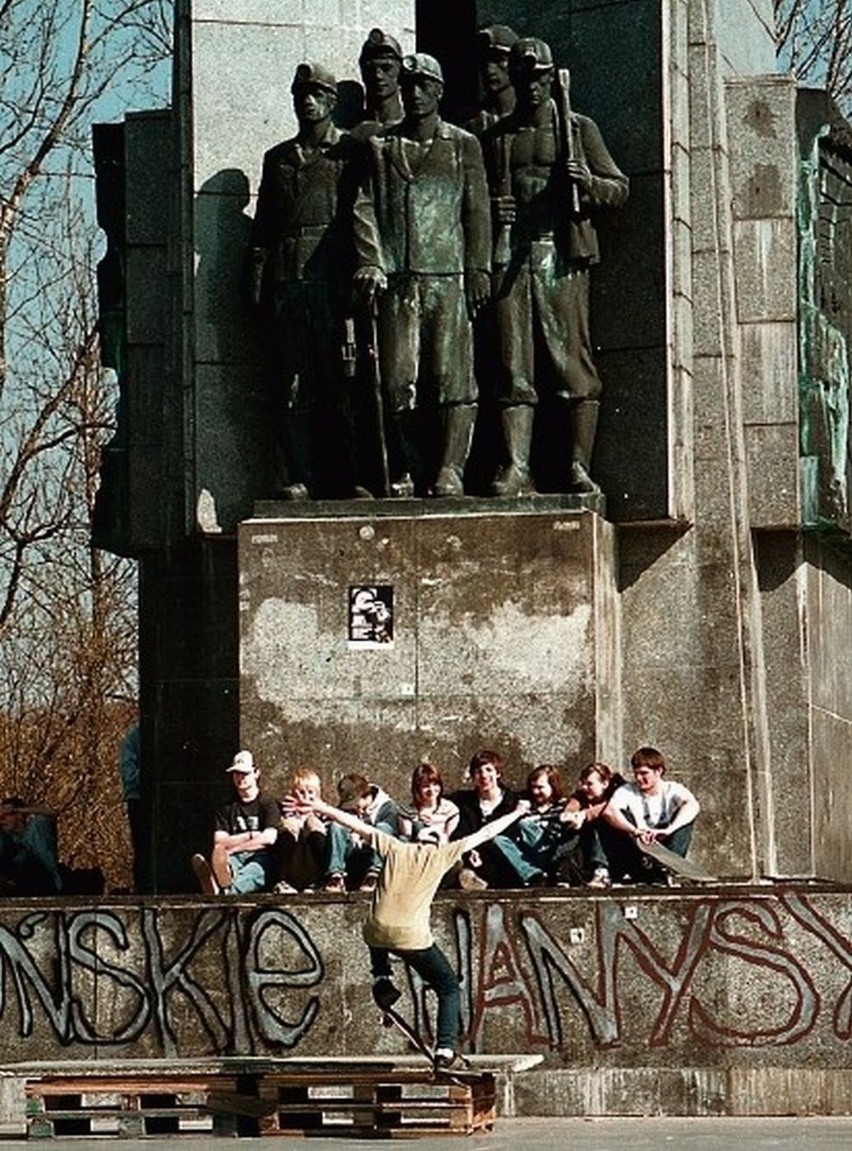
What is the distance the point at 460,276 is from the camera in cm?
2739

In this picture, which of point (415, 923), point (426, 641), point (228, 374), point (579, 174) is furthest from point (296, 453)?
point (415, 923)

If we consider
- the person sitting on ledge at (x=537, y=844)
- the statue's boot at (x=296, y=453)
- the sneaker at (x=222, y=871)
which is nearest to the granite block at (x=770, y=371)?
the statue's boot at (x=296, y=453)

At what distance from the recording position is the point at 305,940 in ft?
80.3

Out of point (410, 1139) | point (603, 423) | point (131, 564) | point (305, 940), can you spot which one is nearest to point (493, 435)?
point (603, 423)

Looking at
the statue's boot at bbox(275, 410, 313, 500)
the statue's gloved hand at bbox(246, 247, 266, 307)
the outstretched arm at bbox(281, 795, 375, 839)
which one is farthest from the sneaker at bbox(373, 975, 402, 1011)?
the statue's gloved hand at bbox(246, 247, 266, 307)

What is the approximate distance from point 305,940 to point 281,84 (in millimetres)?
7477

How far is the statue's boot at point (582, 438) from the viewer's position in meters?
27.2

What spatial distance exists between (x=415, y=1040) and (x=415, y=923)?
1394 millimetres

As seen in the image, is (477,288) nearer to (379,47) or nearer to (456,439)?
(456,439)

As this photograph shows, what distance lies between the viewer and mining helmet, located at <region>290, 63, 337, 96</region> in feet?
91.1

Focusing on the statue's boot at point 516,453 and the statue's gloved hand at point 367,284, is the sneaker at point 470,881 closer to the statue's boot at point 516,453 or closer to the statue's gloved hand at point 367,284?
the statue's boot at point 516,453

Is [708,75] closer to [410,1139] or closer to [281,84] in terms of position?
[281,84]

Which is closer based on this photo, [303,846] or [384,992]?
[384,992]

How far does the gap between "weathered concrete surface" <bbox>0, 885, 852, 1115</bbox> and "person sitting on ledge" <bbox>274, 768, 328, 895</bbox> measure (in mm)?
709
